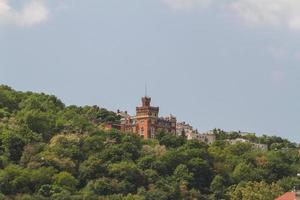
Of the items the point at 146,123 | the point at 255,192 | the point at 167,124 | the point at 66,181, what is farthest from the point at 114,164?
the point at 167,124

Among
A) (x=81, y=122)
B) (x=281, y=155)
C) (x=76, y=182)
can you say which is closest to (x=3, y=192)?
(x=76, y=182)

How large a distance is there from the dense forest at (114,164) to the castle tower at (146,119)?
1624 cm

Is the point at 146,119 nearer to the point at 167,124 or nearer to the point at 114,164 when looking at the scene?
the point at 167,124

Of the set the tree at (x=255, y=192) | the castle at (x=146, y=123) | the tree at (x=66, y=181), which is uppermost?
the castle at (x=146, y=123)

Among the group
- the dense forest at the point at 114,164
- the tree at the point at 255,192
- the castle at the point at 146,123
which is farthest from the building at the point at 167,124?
the tree at the point at 255,192

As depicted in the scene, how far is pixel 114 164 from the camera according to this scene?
111312 mm

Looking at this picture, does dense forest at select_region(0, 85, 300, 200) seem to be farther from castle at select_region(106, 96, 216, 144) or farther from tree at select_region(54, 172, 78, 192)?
castle at select_region(106, 96, 216, 144)

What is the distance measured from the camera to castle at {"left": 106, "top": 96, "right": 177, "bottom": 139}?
6171 inches

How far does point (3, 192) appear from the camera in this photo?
9919 cm

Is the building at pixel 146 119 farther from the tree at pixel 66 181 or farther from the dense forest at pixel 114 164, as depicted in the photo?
the tree at pixel 66 181

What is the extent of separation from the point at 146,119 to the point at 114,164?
47917 millimetres

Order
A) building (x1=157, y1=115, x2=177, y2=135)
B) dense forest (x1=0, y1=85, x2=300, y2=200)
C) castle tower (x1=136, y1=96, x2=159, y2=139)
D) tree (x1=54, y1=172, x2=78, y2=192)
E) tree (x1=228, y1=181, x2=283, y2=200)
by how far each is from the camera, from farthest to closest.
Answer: building (x1=157, y1=115, x2=177, y2=135), castle tower (x1=136, y1=96, x2=159, y2=139), tree (x1=54, y1=172, x2=78, y2=192), dense forest (x1=0, y1=85, x2=300, y2=200), tree (x1=228, y1=181, x2=283, y2=200)

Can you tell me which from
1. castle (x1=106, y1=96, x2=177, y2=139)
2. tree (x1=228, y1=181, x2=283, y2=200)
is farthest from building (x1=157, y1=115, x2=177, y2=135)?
tree (x1=228, y1=181, x2=283, y2=200)

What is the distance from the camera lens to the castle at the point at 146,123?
15675 cm
